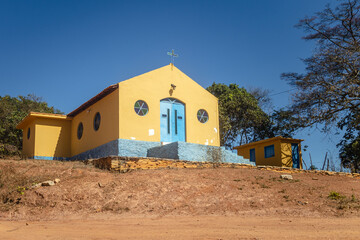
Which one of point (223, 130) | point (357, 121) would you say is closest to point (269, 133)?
point (223, 130)

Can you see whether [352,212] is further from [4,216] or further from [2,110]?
[2,110]

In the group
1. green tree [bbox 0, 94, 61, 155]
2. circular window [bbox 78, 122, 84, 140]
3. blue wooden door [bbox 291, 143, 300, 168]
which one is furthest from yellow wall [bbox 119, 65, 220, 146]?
green tree [bbox 0, 94, 61, 155]

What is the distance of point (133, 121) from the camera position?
18.1m

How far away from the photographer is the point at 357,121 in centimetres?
2009

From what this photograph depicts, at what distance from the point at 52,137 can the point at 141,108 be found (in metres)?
7.33

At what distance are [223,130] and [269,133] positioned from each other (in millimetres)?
4732

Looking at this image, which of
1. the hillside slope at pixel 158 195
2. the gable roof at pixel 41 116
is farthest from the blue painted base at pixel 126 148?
the gable roof at pixel 41 116

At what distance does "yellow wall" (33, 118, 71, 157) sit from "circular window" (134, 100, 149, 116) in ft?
23.4

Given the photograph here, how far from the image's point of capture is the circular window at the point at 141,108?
18.4 meters

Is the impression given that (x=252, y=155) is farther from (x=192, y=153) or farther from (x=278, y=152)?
(x=192, y=153)

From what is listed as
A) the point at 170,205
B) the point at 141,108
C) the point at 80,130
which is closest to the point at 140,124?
the point at 141,108

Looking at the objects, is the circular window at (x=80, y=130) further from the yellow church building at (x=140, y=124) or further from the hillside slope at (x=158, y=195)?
the hillside slope at (x=158, y=195)

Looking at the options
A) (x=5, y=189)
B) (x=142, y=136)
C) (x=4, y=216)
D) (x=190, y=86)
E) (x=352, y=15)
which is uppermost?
(x=352, y=15)

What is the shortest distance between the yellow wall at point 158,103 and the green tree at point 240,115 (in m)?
9.00
